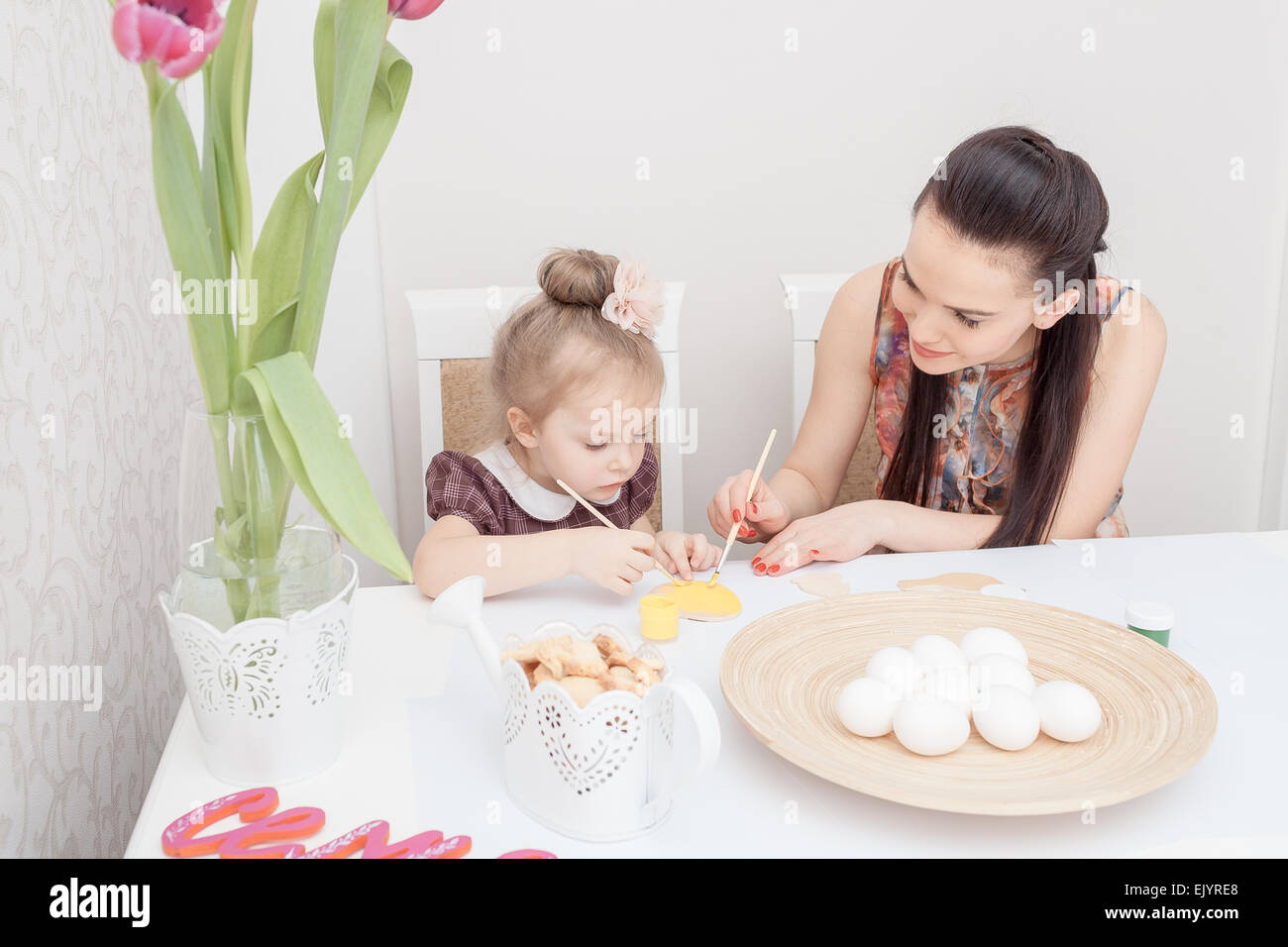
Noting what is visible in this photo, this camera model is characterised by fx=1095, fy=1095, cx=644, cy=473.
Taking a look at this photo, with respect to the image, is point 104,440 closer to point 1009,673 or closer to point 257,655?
point 257,655

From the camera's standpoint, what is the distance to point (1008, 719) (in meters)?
0.79

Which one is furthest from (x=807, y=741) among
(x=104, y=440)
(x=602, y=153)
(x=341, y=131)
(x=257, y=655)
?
(x=602, y=153)

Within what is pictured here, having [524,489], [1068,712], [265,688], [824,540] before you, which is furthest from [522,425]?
[1068,712]

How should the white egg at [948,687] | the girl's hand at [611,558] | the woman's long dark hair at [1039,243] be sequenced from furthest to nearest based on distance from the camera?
the woman's long dark hair at [1039,243]
the girl's hand at [611,558]
the white egg at [948,687]

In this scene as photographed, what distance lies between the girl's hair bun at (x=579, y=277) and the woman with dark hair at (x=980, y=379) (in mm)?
288

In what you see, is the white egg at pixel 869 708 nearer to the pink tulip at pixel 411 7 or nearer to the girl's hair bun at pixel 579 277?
the pink tulip at pixel 411 7

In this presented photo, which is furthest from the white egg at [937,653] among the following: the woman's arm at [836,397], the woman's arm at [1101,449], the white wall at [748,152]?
the white wall at [748,152]

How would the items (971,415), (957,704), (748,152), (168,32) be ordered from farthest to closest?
1. (748,152)
2. (971,415)
3. (957,704)
4. (168,32)

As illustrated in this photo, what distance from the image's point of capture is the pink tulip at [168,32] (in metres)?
0.60

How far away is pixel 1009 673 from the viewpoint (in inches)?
33.2

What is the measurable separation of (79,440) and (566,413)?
564 millimetres

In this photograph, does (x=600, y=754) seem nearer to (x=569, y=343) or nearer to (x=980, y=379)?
(x=569, y=343)

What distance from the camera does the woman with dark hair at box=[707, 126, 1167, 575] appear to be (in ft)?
4.07

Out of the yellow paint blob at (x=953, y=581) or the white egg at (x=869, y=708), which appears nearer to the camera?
the white egg at (x=869, y=708)
